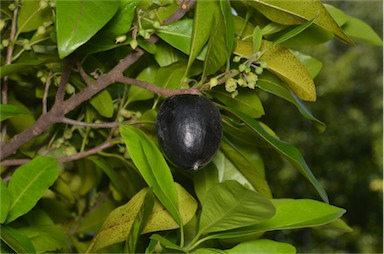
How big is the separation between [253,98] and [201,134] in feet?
0.36

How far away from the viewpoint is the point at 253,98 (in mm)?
606

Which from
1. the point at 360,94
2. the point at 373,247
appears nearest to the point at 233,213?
the point at 373,247

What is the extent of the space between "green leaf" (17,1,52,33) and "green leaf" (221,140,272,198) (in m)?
0.22

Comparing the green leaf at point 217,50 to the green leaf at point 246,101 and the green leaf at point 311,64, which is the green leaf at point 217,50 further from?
the green leaf at point 311,64

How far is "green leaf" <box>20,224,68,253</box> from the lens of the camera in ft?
1.94

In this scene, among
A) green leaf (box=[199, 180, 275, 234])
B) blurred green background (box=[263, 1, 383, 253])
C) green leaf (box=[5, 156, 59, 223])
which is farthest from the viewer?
blurred green background (box=[263, 1, 383, 253])

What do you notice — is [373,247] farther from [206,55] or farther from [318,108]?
[206,55]

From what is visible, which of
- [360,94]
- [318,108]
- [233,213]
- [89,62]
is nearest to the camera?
[233,213]

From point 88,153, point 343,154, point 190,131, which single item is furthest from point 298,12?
point 343,154

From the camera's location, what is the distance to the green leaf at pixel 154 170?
0.51 m

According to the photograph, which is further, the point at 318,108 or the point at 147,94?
the point at 318,108

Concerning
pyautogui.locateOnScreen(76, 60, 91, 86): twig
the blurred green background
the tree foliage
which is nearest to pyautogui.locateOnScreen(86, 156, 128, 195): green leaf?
the tree foliage

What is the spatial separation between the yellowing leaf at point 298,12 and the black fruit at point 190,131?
11 centimetres

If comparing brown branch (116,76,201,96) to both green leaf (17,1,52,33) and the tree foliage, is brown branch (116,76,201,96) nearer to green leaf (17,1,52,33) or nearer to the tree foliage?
the tree foliage
